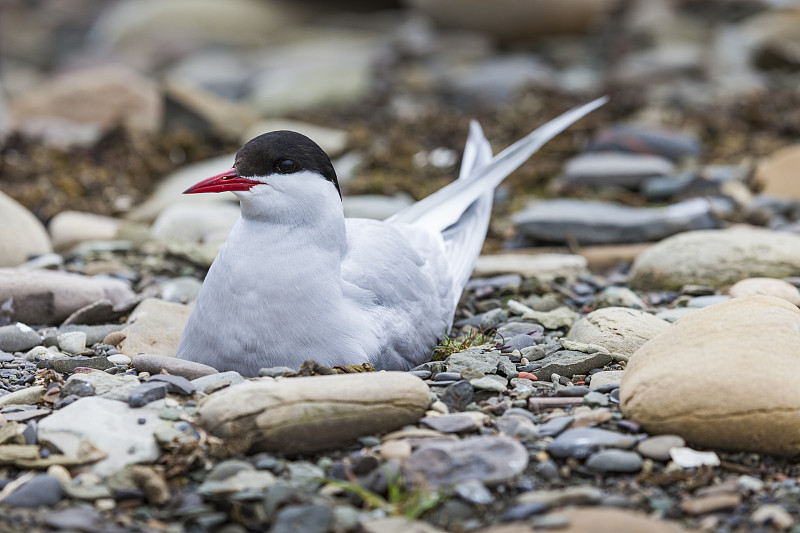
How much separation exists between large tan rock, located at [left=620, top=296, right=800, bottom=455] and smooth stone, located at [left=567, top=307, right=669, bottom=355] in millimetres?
676

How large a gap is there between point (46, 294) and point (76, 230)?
162cm

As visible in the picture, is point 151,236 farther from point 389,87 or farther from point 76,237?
point 389,87

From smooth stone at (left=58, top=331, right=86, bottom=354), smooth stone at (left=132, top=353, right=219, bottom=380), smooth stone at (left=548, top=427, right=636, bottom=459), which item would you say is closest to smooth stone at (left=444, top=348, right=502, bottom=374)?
smooth stone at (left=548, top=427, right=636, bottom=459)

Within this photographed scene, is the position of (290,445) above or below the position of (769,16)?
below

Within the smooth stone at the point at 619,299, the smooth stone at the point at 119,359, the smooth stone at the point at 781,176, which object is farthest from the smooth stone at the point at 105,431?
the smooth stone at the point at 781,176

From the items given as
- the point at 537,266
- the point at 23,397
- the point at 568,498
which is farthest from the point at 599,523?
the point at 537,266

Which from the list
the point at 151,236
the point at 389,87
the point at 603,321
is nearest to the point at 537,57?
the point at 389,87

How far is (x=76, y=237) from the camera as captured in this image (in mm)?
5930

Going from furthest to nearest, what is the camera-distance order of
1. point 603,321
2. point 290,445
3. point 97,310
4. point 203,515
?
point 97,310
point 603,321
point 290,445
point 203,515

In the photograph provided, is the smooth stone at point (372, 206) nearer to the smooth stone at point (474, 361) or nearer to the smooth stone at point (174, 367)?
the smooth stone at point (474, 361)

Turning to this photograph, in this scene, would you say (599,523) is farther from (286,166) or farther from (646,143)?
(646,143)

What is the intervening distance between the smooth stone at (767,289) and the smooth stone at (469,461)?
208cm

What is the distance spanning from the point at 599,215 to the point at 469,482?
3.71m

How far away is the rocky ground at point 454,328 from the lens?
8.73ft
